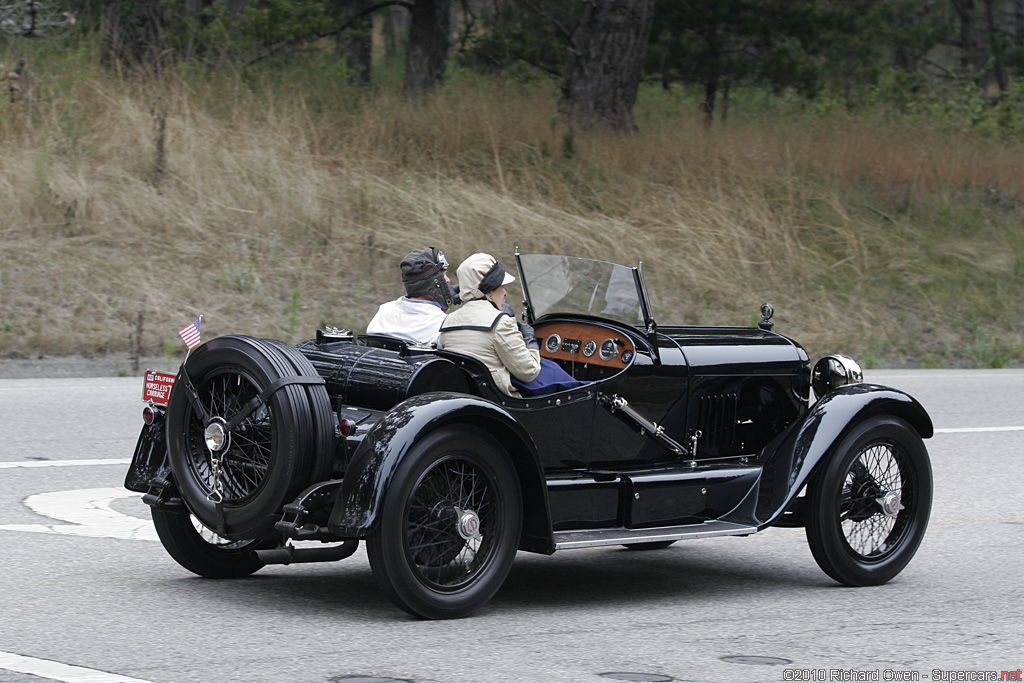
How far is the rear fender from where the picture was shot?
4.77 m

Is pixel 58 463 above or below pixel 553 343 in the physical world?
below

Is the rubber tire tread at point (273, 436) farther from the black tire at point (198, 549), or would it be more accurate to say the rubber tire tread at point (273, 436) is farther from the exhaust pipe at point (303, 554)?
the black tire at point (198, 549)

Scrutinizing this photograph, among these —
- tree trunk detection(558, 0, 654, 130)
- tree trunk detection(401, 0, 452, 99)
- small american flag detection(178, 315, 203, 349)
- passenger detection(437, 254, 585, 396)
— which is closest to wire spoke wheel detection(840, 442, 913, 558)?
passenger detection(437, 254, 585, 396)

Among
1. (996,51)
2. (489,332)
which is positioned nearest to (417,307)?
(489,332)

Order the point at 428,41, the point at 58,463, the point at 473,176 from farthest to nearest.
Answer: the point at 428,41
the point at 473,176
the point at 58,463

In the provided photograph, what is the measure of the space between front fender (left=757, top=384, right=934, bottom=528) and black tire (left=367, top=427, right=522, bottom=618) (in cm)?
137

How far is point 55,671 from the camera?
13.4ft

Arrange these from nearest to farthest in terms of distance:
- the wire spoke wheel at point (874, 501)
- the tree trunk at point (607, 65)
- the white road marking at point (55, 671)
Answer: the white road marking at point (55, 671)
the wire spoke wheel at point (874, 501)
the tree trunk at point (607, 65)

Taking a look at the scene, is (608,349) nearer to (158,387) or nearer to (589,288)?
(589,288)

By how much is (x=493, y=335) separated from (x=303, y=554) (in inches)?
50.1

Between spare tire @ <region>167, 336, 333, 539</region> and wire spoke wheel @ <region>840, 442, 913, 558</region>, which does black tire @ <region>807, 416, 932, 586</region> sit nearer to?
wire spoke wheel @ <region>840, 442, 913, 558</region>

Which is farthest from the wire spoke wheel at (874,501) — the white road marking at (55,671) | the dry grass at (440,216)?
the dry grass at (440,216)

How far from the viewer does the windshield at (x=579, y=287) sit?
6.21 m

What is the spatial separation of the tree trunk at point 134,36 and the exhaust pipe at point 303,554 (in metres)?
14.1
